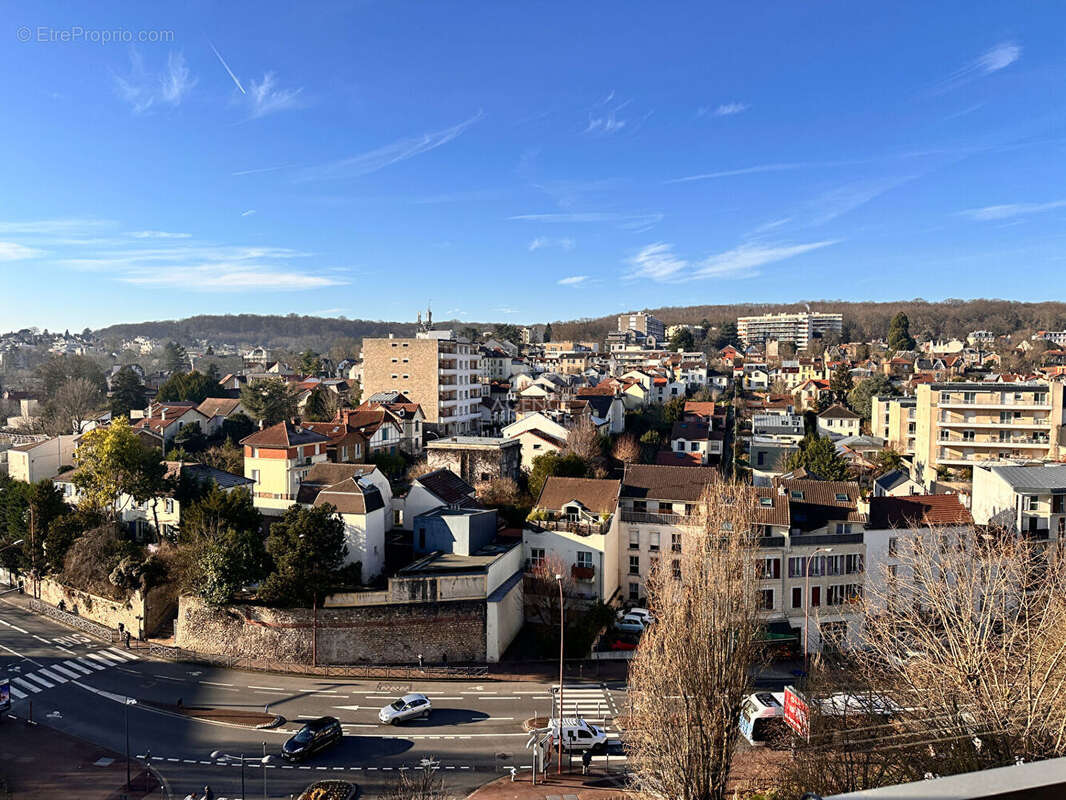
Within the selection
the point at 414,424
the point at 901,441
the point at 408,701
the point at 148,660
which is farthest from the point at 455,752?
the point at 901,441

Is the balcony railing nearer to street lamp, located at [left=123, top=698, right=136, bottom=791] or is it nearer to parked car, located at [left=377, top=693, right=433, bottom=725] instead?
parked car, located at [left=377, top=693, right=433, bottom=725]

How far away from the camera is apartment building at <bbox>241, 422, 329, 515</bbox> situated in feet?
114

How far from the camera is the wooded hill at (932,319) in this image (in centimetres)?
12225

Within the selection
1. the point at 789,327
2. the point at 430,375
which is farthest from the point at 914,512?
the point at 789,327

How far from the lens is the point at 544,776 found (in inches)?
722

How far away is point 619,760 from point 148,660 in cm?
1879

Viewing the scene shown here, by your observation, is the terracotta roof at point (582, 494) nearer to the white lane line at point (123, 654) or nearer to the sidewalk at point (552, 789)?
the sidewalk at point (552, 789)

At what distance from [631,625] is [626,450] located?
1935 centimetres

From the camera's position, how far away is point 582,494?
29844 millimetres

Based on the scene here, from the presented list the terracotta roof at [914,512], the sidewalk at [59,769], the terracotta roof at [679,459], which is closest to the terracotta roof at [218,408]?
the terracotta roof at [679,459]

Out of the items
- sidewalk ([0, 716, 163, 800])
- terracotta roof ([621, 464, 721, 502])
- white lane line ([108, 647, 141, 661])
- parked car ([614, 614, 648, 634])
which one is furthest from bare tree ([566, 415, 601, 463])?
sidewalk ([0, 716, 163, 800])

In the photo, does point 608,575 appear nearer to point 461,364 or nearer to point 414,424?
point 414,424

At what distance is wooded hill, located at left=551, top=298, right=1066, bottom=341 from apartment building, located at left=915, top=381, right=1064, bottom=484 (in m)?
85.8

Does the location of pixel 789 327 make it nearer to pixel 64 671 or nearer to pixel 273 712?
pixel 273 712
